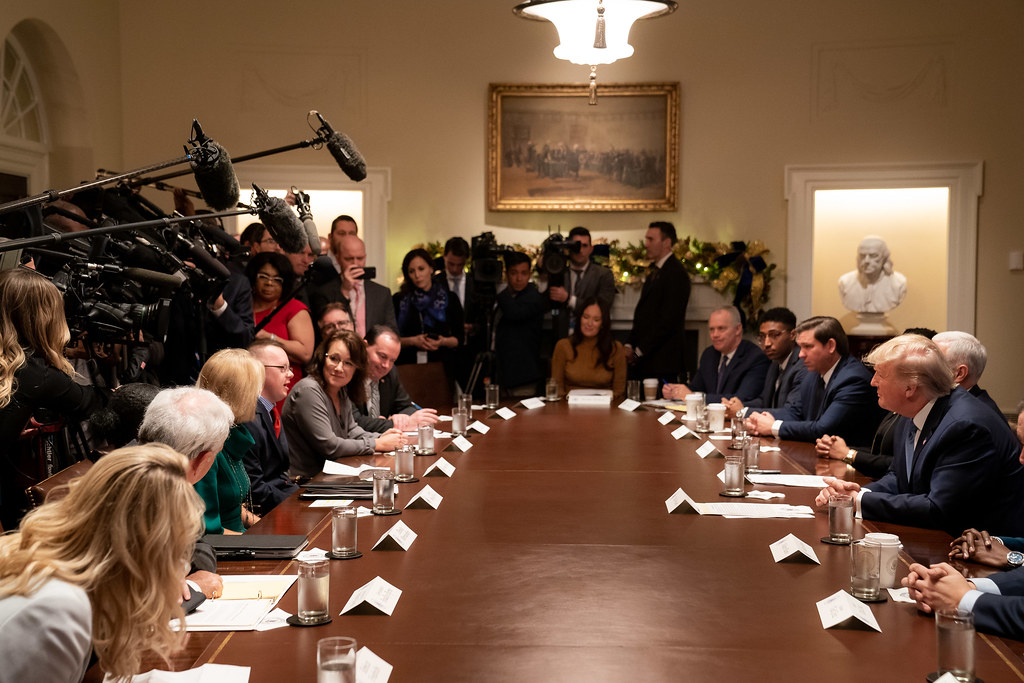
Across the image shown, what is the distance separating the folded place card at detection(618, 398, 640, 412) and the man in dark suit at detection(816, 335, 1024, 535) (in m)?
2.60

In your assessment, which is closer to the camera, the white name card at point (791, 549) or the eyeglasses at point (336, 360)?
the white name card at point (791, 549)

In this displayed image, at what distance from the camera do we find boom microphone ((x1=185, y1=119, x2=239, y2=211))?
3.09 meters

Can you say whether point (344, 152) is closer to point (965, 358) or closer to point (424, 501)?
point (424, 501)

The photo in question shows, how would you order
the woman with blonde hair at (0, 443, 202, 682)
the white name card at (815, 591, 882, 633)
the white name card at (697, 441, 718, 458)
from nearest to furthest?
1. the woman with blonde hair at (0, 443, 202, 682)
2. the white name card at (815, 591, 882, 633)
3. the white name card at (697, 441, 718, 458)

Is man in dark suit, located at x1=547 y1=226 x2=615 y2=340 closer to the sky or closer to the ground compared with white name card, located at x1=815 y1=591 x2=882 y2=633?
closer to the sky

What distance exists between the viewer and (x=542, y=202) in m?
8.94

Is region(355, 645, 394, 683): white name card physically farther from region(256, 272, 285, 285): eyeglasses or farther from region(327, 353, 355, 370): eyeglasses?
region(256, 272, 285, 285): eyeglasses

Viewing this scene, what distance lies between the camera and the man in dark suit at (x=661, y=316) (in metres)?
7.95

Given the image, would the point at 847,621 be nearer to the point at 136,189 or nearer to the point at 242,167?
the point at 136,189

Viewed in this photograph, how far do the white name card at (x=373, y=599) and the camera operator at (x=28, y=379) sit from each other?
1.69 metres

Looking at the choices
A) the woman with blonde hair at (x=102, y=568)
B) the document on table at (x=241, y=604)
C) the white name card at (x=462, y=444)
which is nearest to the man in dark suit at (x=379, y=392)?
the white name card at (x=462, y=444)

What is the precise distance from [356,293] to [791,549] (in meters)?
4.78

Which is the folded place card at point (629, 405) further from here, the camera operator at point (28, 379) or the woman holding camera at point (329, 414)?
the camera operator at point (28, 379)

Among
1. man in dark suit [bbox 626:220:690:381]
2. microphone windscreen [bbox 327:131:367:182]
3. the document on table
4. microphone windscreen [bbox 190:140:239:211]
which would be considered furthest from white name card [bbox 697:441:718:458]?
man in dark suit [bbox 626:220:690:381]
